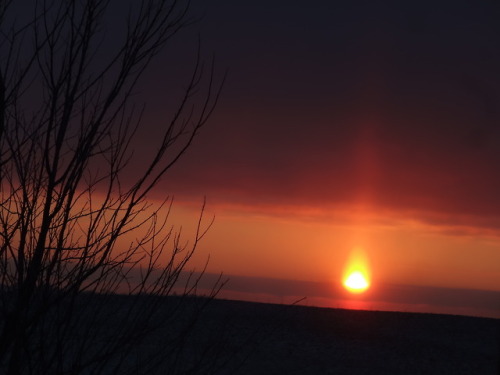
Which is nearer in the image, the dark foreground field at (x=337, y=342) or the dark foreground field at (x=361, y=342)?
the dark foreground field at (x=337, y=342)

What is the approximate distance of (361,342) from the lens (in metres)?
17.7

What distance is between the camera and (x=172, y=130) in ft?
11.1

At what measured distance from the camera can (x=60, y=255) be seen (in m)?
3.14

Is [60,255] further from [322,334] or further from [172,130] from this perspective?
[322,334]

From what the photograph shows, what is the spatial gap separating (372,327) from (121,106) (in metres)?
17.0

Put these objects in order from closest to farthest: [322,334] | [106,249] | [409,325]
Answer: [106,249], [322,334], [409,325]

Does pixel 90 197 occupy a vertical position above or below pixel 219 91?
below

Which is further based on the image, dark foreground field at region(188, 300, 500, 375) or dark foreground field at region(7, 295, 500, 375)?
dark foreground field at region(188, 300, 500, 375)

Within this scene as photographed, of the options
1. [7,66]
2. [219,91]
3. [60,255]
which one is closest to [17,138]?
[7,66]

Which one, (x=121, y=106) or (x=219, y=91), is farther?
(x=219, y=91)

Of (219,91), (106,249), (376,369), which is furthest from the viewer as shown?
(376,369)

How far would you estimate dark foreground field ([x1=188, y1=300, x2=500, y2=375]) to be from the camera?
15.8 meters

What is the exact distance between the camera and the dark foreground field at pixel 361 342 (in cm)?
1577

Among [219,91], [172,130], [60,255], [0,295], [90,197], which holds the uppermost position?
[219,91]
